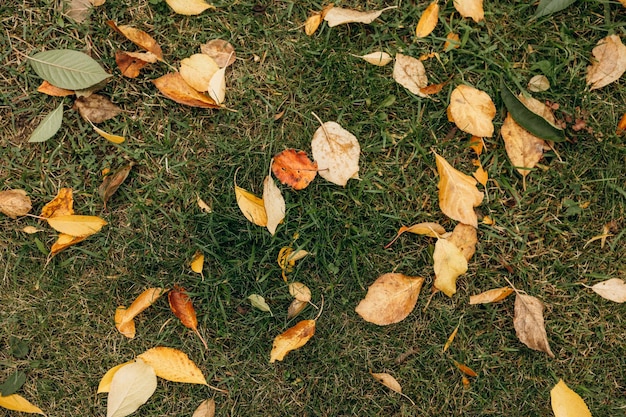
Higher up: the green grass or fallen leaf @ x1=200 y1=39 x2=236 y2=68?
fallen leaf @ x1=200 y1=39 x2=236 y2=68

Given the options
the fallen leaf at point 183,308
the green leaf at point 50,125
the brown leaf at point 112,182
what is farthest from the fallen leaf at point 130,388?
the green leaf at point 50,125

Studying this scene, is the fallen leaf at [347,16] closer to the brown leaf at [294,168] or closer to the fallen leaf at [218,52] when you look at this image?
the fallen leaf at [218,52]

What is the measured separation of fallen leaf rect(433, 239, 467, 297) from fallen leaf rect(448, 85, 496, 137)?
1.43 ft

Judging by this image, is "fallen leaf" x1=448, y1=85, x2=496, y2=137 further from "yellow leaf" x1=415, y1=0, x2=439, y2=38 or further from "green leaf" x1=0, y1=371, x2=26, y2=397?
"green leaf" x1=0, y1=371, x2=26, y2=397

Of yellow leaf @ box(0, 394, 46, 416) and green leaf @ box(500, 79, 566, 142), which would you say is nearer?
green leaf @ box(500, 79, 566, 142)

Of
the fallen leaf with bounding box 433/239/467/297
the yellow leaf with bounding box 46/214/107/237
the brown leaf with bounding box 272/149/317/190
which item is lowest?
the fallen leaf with bounding box 433/239/467/297

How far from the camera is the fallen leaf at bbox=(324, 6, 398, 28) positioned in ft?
6.00

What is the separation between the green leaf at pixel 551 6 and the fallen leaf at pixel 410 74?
0.49m

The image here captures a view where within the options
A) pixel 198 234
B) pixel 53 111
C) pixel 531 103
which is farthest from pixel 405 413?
pixel 53 111

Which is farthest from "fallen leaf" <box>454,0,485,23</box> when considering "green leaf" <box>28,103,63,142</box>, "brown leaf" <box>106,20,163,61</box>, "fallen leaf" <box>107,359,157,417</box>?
"fallen leaf" <box>107,359,157,417</box>

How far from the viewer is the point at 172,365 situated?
1906 mm

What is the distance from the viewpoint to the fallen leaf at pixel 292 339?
1.87 metres

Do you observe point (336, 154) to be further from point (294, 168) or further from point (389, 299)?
point (389, 299)

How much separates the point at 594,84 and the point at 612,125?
0.17 metres
